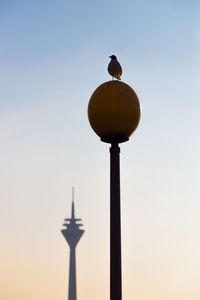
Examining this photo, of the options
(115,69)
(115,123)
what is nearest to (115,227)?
(115,123)

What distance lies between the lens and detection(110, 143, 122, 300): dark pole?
1412 centimetres

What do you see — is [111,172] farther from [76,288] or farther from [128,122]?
[76,288]

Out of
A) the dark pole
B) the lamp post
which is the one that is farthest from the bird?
the dark pole

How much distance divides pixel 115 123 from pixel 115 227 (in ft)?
8.49

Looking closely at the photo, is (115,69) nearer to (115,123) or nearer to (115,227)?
(115,123)

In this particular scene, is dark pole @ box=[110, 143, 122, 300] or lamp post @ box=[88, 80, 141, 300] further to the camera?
lamp post @ box=[88, 80, 141, 300]

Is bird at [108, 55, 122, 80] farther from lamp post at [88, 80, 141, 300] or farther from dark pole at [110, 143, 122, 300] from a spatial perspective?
dark pole at [110, 143, 122, 300]

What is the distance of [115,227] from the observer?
14.5m

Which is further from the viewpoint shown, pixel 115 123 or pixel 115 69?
pixel 115 69

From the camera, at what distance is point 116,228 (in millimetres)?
14523

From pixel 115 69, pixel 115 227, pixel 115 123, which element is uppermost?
pixel 115 69

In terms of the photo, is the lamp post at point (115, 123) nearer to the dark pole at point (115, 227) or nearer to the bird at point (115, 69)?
the dark pole at point (115, 227)

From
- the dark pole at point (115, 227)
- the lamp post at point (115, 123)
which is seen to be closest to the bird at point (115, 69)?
the lamp post at point (115, 123)

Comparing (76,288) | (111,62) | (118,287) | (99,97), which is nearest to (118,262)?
(118,287)
